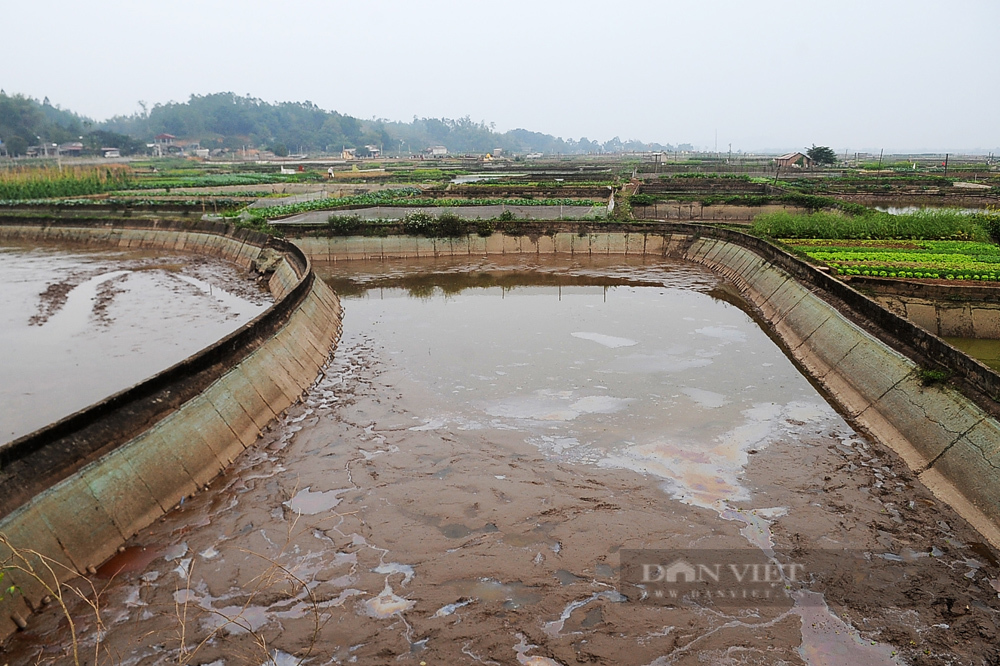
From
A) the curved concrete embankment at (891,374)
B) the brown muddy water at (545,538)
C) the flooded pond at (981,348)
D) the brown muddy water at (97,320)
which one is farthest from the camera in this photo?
the flooded pond at (981,348)

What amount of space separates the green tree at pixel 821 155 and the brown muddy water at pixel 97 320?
82535 millimetres

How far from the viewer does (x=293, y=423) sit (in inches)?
479

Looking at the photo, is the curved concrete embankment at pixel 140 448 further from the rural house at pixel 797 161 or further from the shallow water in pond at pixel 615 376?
the rural house at pixel 797 161

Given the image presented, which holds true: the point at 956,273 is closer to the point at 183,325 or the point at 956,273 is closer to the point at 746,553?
the point at 746,553

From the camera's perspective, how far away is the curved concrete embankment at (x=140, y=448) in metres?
7.17

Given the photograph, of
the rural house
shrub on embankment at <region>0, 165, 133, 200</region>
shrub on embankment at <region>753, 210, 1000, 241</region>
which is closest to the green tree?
the rural house

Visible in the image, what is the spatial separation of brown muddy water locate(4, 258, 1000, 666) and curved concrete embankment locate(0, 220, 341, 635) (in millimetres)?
364

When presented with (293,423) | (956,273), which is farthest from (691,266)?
(293,423)

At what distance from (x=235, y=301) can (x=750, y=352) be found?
16.7 metres

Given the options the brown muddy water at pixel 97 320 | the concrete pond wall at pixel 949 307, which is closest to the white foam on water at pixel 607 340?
the concrete pond wall at pixel 949 307

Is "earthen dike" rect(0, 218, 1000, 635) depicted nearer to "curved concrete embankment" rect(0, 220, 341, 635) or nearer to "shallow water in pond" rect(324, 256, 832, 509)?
"curved concrete embankment" rect(0, 220, 341, 635)

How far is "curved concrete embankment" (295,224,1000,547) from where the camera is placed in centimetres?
923

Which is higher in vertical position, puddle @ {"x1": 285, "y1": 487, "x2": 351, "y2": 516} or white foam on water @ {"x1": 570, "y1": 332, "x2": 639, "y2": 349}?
white foam on water @ {"x1": 570, "y1": 332, "x2": 639, "y2": 349}

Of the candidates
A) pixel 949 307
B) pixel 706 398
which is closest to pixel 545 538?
pixel 706 398
